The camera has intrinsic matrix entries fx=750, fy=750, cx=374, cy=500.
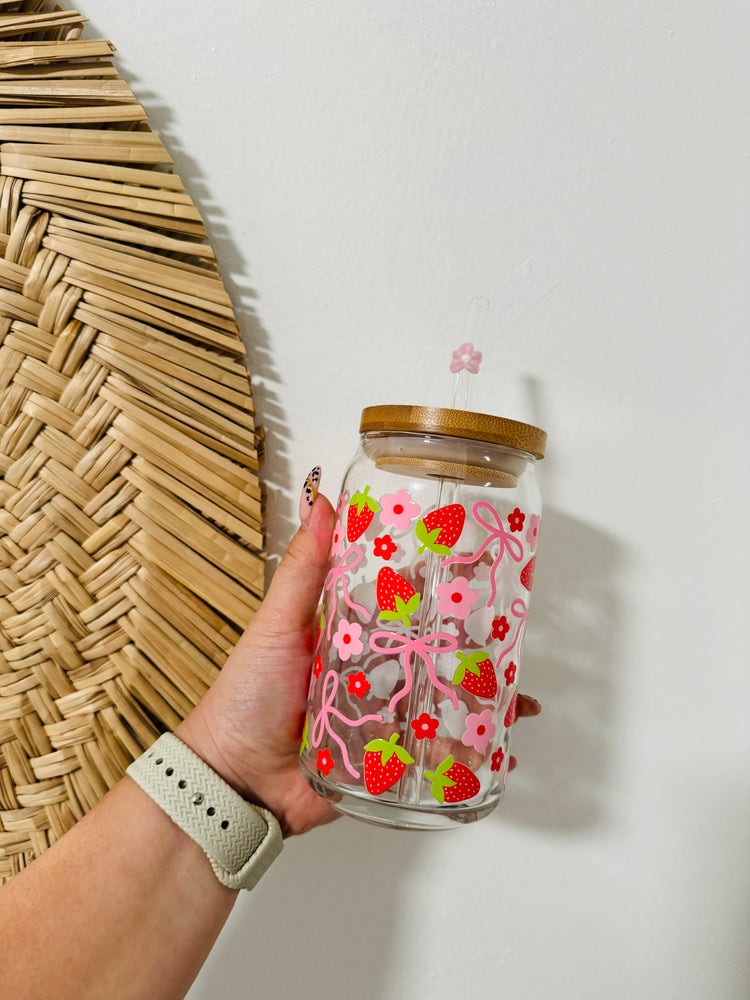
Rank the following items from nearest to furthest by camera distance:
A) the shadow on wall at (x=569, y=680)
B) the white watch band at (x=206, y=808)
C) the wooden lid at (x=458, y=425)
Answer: the wooden lid at (x=458, y=425) < the white watch band at (x=206, y=808) < the shadow on wall at (x=569, y=680)

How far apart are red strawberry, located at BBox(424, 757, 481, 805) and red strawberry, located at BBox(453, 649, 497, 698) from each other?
53mm

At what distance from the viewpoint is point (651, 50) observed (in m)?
0.68

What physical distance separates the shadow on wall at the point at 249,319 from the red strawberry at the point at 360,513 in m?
0.15

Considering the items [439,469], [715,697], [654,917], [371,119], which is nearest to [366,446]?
[439,469]

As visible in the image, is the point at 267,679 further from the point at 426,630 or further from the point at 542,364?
the point at 542,364

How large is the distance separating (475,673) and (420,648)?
4cm

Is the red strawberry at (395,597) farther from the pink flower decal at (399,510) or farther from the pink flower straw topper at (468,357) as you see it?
the pink flower straw topper at (468,357)

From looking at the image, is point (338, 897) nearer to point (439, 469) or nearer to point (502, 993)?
point (502, 993)

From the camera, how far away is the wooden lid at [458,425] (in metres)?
0.51

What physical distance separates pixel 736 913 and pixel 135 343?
2.65ft

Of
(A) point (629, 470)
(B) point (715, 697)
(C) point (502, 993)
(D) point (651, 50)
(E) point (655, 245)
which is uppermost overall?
(D) point (651, 50)

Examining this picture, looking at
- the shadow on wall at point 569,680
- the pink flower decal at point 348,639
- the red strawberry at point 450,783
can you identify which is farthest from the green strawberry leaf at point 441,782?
the shadow on wall at point 569,680

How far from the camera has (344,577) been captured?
0.57 meters

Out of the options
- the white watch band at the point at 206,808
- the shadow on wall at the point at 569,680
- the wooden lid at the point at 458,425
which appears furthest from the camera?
the shadow on wall at the point at 569,680
